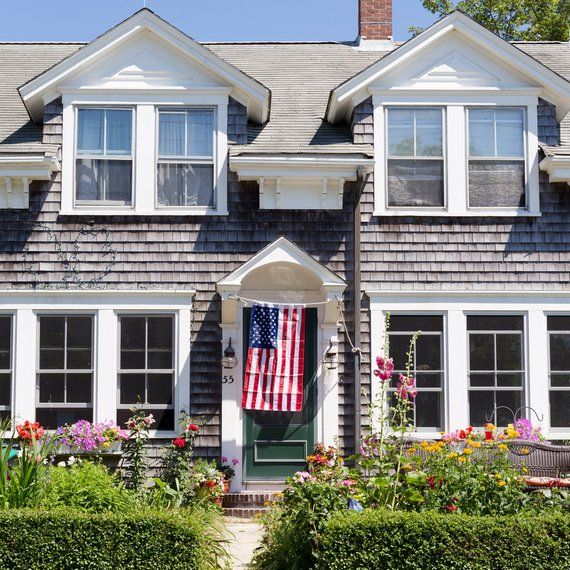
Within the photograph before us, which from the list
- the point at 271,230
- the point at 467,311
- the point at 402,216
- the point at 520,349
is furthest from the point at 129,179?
the point at 520,349

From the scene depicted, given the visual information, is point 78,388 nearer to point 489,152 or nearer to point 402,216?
point 402,216

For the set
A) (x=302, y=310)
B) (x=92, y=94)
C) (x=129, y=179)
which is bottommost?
(x=302, y=310)

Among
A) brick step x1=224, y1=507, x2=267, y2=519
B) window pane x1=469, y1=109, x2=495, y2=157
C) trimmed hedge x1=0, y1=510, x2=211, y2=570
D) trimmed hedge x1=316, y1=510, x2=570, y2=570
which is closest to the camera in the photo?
trimmed hedge x1=316, y1=510, x2=570, y2=570

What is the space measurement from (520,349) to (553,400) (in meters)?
0.82

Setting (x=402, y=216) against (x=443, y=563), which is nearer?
(x=443, y=563)

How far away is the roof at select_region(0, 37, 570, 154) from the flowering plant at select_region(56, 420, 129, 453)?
12.5 ft

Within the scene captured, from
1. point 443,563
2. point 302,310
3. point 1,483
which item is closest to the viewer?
point 443,563

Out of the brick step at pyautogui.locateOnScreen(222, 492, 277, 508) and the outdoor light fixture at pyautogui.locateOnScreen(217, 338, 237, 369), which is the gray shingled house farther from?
the brick step at pyautogui.locateOnScreen(222, 492, 277, 508)

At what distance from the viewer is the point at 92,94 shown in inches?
476

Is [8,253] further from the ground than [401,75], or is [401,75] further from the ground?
[401,75]

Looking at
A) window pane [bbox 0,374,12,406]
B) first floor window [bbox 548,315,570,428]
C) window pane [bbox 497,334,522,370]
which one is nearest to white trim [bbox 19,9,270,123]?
window pane [bbox 0,374,12,406]

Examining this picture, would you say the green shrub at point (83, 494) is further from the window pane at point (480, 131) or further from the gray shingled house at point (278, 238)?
the window pane at point (480, 131)

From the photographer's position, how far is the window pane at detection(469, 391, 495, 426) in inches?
464

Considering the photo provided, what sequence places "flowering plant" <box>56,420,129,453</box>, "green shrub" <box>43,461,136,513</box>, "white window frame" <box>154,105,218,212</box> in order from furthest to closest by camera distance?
"white window frame" <box>154,105,218,212</box>, "flowering plant" <box>56,420,129,453</box>, "green shrub" <box>43,461,136,513</box>
